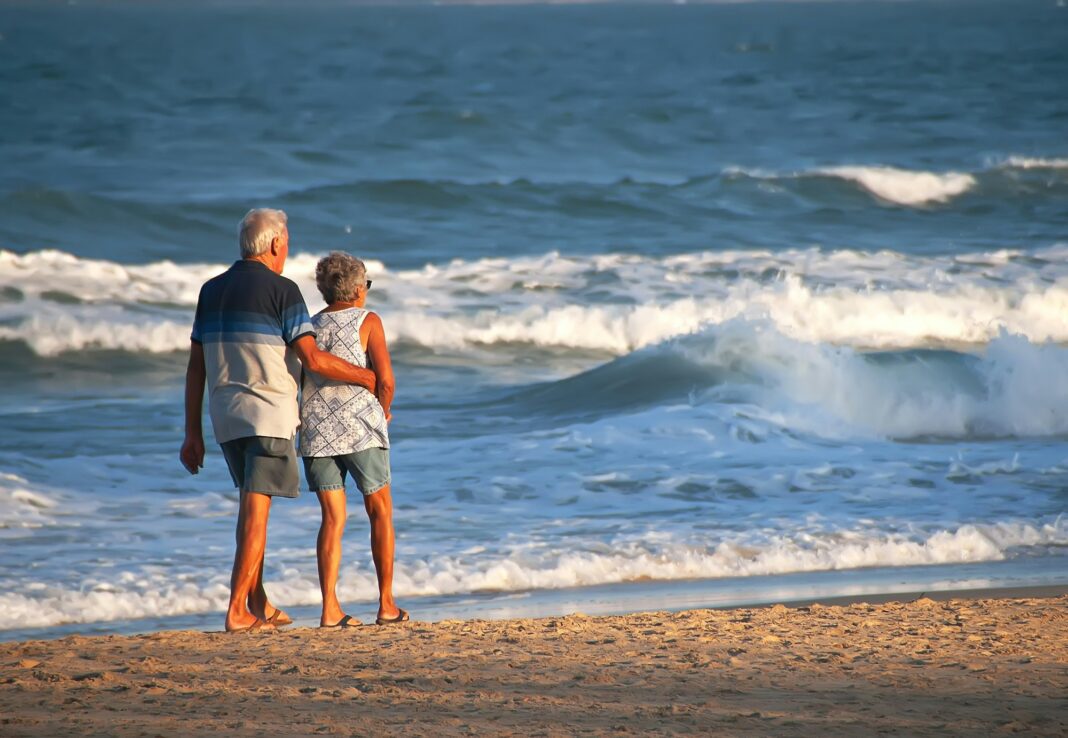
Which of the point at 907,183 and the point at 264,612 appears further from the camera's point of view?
the point at 907,183

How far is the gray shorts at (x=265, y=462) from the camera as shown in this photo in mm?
4941

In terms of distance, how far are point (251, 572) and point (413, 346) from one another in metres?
9.39

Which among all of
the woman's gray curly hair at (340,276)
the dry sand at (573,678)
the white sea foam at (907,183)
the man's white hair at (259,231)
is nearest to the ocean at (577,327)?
the white sea foam at (907,183)

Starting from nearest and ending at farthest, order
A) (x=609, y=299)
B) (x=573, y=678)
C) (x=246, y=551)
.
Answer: (x=573, y=678) → (x=246, y=551) → (x=609, y=299)

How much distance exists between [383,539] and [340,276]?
0.99 meters

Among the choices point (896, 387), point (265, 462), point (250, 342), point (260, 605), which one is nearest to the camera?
point (250, 342)

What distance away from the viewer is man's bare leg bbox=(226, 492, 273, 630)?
503 cm

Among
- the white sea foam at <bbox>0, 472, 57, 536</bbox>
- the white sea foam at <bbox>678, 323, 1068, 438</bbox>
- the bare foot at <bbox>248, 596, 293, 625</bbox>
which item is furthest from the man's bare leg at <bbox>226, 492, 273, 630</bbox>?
the white sea foam at <bbox>678, 323, 1068, 438</bbox>

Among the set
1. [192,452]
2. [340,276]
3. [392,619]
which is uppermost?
[340,276]

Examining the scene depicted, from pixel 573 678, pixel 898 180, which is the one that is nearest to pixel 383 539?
pixel 573 678

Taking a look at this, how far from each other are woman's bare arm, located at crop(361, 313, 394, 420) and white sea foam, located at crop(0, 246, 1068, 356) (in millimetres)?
8512

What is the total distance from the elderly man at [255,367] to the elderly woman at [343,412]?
75 millimetres

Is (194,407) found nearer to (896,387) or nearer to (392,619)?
(392,619)

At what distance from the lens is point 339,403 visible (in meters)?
5.05
